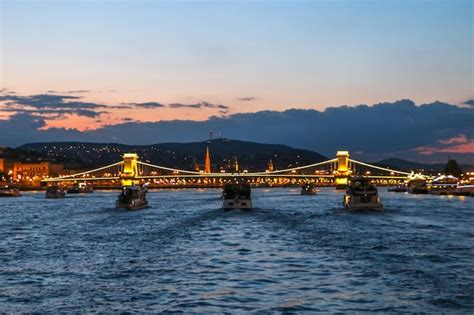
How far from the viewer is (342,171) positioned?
156 meters

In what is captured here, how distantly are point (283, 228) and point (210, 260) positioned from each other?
49.4ft

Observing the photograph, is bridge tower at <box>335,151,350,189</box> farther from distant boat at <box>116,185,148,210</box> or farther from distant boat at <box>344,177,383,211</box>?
distant boat at <box>344,177,383,211</box>

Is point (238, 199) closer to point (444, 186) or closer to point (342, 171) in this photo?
point (444, 186)

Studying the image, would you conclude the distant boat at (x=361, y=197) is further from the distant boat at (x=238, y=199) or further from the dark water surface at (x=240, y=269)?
the dark water surface at (x=240, y=269)

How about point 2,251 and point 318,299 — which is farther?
point 2,251

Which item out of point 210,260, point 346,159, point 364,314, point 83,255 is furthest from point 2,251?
point 346,159

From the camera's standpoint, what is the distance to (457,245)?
1213 inches

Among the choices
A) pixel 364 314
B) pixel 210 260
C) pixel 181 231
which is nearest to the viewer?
pixel 364 314

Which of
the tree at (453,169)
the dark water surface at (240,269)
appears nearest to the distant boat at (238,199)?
the dark water surface at (240,269)

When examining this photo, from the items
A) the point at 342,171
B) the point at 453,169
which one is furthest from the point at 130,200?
the point at 453,169

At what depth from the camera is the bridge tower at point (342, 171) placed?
492 ft

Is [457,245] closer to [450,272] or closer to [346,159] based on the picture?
[450,272]

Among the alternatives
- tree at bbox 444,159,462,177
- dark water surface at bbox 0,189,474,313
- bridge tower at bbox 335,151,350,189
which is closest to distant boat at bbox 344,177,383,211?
dark water surface at bbox 0,189,474,313

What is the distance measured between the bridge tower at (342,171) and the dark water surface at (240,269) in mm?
108602
